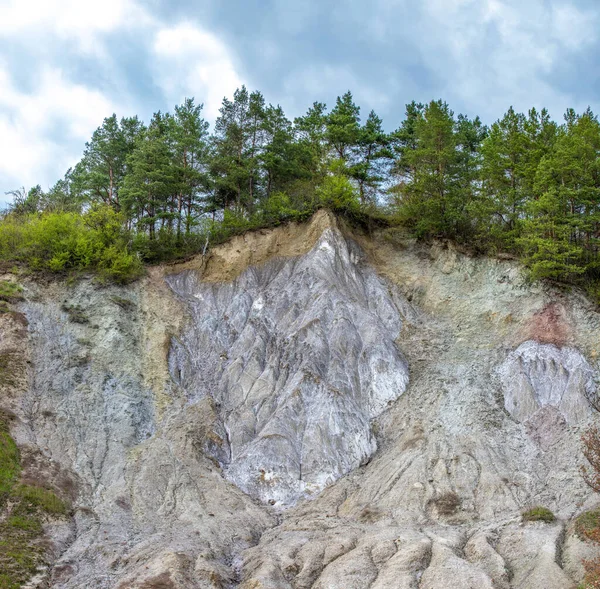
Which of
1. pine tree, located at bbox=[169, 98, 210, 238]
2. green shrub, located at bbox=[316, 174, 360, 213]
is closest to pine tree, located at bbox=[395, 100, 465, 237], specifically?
green shrub, located at bbox=[316, 174, 360, 213]

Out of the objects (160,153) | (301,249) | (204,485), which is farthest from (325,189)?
(204,485)

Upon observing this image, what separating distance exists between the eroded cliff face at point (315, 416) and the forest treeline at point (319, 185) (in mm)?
1970

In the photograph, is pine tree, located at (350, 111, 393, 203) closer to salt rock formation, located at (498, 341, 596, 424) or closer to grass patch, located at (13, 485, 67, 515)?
salt rock formation, located at (498, 341, 596, 424)

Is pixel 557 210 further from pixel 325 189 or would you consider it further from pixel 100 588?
pixel 100 588

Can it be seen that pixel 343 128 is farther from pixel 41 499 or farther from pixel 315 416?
pixel 41 499

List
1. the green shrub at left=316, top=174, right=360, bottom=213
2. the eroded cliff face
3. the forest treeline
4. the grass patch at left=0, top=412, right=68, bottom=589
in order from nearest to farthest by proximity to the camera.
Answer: the grass patch at left=0, top=412, right=68, bottom=589 → the eroded cliff face → the forest treeline → the green shrub at left=316, top=174, right=360, bottom=213

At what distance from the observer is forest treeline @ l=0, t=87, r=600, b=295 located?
2980 cm

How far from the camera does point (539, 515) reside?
59.9 ft

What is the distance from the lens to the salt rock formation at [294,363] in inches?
937

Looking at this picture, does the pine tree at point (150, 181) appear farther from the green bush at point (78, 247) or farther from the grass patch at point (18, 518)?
the grass patch at point (18, 518)

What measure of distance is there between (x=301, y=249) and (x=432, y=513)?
19600mm

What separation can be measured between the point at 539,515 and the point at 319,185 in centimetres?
2607

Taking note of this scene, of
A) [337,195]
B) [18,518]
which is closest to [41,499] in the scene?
[18,518]

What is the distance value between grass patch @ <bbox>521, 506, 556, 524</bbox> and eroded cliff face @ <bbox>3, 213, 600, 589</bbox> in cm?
30
